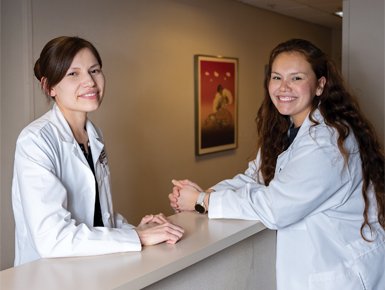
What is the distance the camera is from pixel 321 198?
150 cm

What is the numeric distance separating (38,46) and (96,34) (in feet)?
2.05

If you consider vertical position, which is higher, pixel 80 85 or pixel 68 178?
pixel 80 85

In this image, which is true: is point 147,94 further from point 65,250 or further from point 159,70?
point 65,250

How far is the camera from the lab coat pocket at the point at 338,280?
1516 mm

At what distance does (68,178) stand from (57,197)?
0.84 feet

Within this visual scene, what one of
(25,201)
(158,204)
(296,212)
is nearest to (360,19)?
(296,212)

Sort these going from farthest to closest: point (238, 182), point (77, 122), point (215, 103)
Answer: point (215, 103), point (238, 182), point (77, 122)

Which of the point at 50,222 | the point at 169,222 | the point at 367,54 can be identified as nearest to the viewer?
the point at 50,222

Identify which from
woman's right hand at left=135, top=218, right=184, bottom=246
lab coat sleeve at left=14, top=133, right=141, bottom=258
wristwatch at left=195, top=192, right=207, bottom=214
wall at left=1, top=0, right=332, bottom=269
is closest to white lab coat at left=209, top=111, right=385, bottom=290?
wristwatch at left=195, top=192, right=207, bottom=214

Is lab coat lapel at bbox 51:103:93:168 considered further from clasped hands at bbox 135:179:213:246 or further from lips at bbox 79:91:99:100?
clasped hands at bbox 135:179:213:246

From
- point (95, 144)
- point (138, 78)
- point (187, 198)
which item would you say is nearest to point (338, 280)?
point (187, 198)

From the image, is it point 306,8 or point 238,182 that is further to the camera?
point 306,8

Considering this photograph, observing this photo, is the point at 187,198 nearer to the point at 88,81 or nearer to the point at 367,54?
the point at 88,81

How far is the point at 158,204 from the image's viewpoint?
14.9ft
